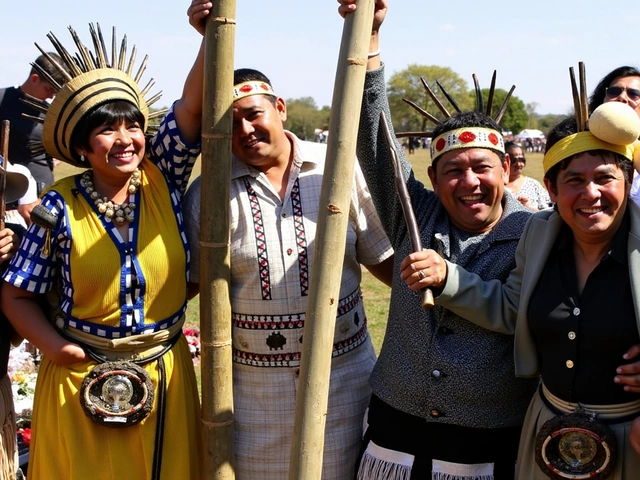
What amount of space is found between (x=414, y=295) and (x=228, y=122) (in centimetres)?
88

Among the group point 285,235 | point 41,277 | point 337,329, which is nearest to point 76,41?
point 41,277

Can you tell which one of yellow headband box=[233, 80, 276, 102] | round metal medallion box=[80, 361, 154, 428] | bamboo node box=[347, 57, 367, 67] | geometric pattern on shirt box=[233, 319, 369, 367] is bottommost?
round metal medallion box=[80, 361, 154, 428]

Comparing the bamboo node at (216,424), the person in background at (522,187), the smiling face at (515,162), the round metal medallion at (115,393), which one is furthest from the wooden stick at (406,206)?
the smiling face at (515,162)

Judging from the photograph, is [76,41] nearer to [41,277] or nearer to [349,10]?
[41,277]

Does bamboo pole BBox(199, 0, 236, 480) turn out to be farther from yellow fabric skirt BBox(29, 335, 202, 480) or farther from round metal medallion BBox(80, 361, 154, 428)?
round metal medallion BBox(80, 361, 154, 428)

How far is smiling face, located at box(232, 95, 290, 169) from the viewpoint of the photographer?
283cm

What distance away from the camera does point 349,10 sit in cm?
228

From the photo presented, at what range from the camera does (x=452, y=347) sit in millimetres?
2623

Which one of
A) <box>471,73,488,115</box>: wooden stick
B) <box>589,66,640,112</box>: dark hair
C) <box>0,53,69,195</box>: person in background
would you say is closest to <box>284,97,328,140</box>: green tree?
<box>0,53,69,195</box>: person in background

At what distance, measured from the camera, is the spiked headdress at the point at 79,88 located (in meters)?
2.67

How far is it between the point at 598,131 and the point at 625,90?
6.17 ft

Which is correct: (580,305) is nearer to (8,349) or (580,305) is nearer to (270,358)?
(270,358)

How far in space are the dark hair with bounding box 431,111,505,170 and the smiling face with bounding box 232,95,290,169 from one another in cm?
60

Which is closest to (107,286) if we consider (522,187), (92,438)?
(92,438)
